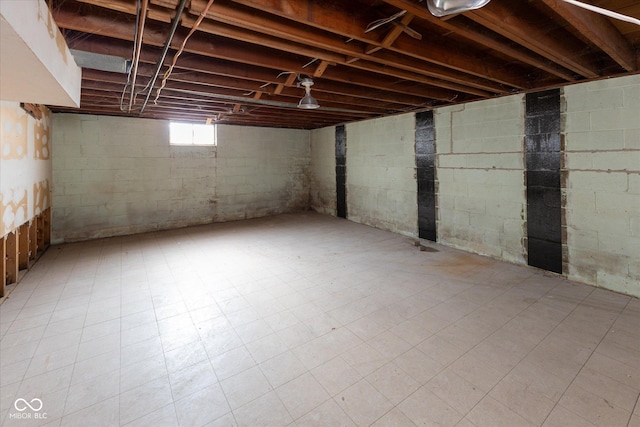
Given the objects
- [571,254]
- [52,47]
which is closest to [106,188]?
[52,47]

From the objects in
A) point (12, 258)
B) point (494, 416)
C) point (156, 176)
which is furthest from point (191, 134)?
point (494, 416)

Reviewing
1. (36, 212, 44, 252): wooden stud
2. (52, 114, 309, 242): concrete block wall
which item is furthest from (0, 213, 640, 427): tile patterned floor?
(52, 114, 309, 242): concrete block wall

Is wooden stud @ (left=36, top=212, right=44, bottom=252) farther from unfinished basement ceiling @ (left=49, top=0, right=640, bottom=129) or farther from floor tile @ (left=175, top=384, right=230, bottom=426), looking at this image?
floor tile @ (left=175, top=384, right=230, bottom=426)

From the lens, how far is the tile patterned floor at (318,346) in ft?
5.72

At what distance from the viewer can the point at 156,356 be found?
7.39 feet

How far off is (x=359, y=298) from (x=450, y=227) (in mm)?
2665

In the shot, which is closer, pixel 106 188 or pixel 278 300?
pixel 278 300

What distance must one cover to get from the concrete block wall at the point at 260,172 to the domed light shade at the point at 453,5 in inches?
245

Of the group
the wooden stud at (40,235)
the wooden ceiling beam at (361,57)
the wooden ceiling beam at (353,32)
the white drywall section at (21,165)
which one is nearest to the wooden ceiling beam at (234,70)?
the wooden ceiling beam at (361,57)

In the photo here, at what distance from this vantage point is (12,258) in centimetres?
358

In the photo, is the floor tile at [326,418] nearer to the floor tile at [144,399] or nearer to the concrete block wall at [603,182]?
the floor tile at [144,399]

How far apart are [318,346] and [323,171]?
604cm

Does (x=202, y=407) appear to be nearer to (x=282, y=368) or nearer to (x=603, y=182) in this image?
(x=282, y=368)

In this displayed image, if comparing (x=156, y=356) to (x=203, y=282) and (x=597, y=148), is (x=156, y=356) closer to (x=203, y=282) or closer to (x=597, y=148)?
(x=203, y=282)
